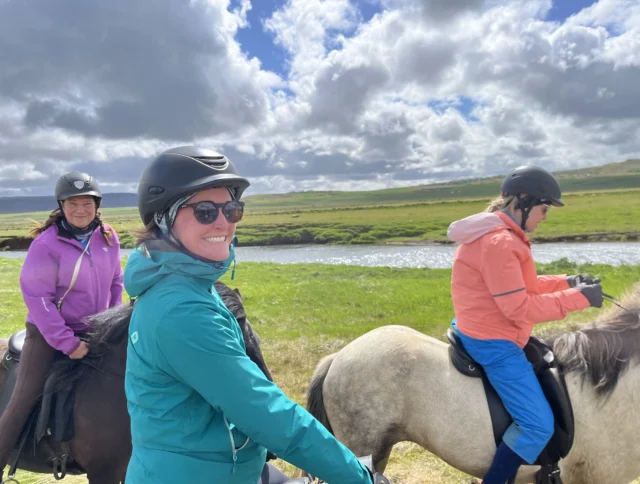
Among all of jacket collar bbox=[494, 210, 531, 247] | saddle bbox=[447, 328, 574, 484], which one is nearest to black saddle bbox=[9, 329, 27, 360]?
saddle bbox=[447, 328, 574, 484]

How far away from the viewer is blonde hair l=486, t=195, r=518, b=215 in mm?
3783

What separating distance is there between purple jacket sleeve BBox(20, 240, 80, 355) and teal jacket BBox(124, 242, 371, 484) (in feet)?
8.62

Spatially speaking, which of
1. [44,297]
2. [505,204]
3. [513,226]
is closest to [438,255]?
[505,204]

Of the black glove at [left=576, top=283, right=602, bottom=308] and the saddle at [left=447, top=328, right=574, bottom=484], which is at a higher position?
the black glove at [left=576, top=283, right=602, bottom=308]

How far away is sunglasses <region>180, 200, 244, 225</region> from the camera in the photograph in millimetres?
1847

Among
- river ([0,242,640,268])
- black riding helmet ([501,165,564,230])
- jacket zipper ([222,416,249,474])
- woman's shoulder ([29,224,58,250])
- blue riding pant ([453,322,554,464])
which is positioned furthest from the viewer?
river ([0,242,640,268])

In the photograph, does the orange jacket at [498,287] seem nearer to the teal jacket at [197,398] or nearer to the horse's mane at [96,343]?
the teal jacket at [197,398]

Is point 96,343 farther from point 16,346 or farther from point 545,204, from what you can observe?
point 545,204

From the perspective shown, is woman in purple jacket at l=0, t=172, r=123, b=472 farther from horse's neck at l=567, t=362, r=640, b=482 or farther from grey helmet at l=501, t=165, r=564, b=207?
horse's neck at l=567, t=362, r=640, b=482

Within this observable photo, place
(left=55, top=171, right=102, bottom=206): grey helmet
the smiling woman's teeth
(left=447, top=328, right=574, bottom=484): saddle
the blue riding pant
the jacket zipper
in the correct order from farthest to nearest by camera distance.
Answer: (left=55, top=171, right=102, bottom=206): grey helmet
(left=447, top=328, right=574, bottom=484): saddle
the blue riding pant
the smiling woman's teeth
the jacket zipper

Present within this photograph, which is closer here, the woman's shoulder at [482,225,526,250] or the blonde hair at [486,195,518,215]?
the woman's shoulder at [482,225,526,250]

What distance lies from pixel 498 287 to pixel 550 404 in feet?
3.98

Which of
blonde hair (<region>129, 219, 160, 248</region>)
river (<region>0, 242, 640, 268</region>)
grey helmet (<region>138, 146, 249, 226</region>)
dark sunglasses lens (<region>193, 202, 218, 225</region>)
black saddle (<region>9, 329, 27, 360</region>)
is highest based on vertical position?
grey helmet (<region>138, 146, 249, 226</region>)

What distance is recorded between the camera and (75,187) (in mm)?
4273
